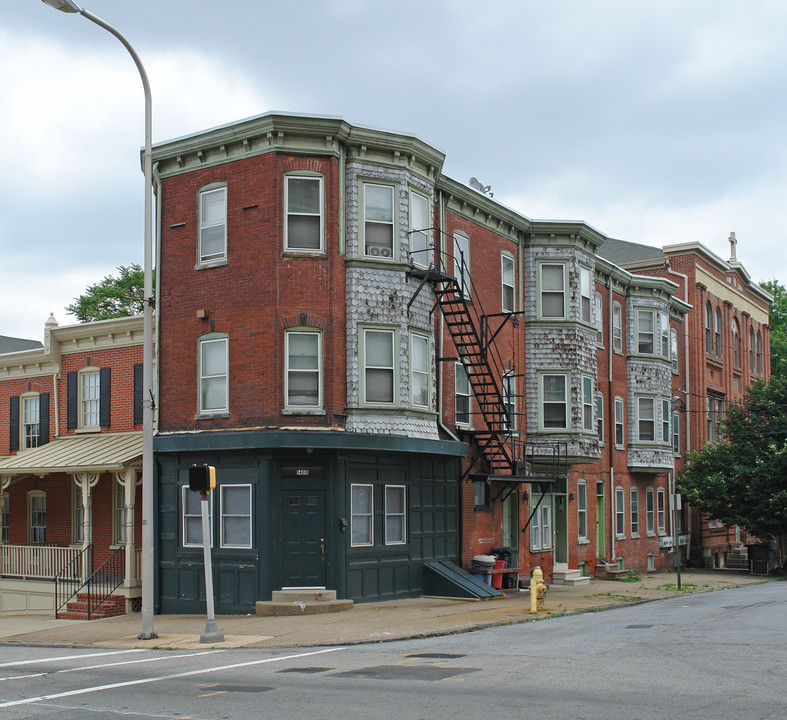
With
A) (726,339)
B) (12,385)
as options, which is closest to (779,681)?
(12,385)

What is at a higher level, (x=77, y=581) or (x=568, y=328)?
(x=568, y=328)

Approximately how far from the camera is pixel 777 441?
121 feet

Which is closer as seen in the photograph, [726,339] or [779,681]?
[779,681]

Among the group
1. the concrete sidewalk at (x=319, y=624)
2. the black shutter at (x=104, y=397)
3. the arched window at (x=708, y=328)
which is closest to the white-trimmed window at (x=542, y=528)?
the concrete sidewalk at (x=319, y=624)

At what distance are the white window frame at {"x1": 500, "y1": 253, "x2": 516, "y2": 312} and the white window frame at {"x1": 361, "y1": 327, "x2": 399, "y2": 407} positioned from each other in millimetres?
6768

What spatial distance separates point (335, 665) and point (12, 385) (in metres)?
20.3

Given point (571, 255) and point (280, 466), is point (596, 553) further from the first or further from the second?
point (280, 466)

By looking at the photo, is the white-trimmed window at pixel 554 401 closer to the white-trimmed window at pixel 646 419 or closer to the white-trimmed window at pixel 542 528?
the white-trimmed window at pixel 542 528

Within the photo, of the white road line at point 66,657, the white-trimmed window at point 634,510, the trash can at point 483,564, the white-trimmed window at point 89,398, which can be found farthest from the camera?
the white-trimmed window at point 634,510

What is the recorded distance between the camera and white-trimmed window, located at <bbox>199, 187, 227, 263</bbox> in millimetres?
21984

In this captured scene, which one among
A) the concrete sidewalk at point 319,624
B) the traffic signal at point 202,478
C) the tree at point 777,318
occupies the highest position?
the tree at point 777,318

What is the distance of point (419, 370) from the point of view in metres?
22.8

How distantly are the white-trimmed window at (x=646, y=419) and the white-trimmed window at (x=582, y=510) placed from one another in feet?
17.0

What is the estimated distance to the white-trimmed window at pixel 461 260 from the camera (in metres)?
25.5
